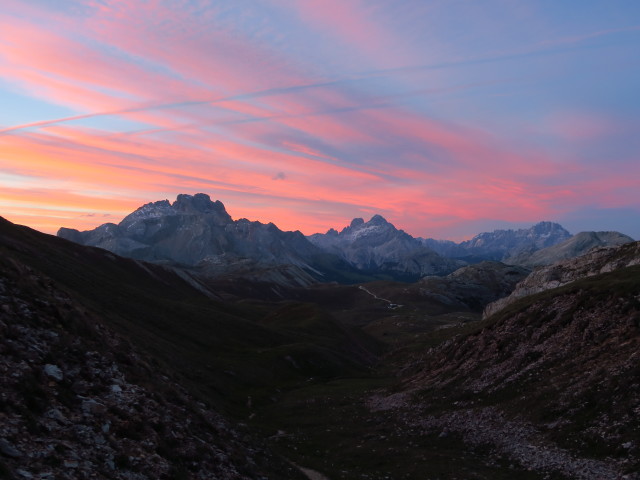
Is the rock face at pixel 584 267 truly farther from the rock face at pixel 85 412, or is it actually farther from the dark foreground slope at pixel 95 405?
the rock face at pixel 85 412

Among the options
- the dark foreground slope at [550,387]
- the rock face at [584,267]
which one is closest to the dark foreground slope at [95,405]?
the dark foreground slope at [550,387]

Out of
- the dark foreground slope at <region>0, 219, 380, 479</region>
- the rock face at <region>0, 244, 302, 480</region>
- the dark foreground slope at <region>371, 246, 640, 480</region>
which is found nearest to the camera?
the rock face at <region>0, 244, 302, 480</region>

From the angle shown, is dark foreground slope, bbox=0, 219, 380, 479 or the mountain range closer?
dark foreground slope, bbox=0, 219, 380, 479

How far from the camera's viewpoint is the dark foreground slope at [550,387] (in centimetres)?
3128

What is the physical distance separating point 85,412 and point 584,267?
94.6 meters

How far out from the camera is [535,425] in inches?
1460

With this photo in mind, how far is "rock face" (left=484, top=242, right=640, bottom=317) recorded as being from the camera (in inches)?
3105

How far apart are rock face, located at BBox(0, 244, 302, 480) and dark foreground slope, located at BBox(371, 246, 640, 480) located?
1838cm

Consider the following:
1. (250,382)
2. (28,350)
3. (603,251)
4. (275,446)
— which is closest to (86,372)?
(28,350)

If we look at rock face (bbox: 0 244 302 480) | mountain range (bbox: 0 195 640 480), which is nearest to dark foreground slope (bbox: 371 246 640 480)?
mountain range (bbox: 0 195 640 480)

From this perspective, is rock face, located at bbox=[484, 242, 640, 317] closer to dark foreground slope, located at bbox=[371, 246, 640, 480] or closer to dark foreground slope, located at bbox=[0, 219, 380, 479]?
dark foreground slope, located at bbox=[371, 246, 640, 480]

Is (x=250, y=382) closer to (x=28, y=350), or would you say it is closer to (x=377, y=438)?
(x=377, y=438)

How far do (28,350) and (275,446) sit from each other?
2690cm

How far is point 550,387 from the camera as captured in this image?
40.9 m
